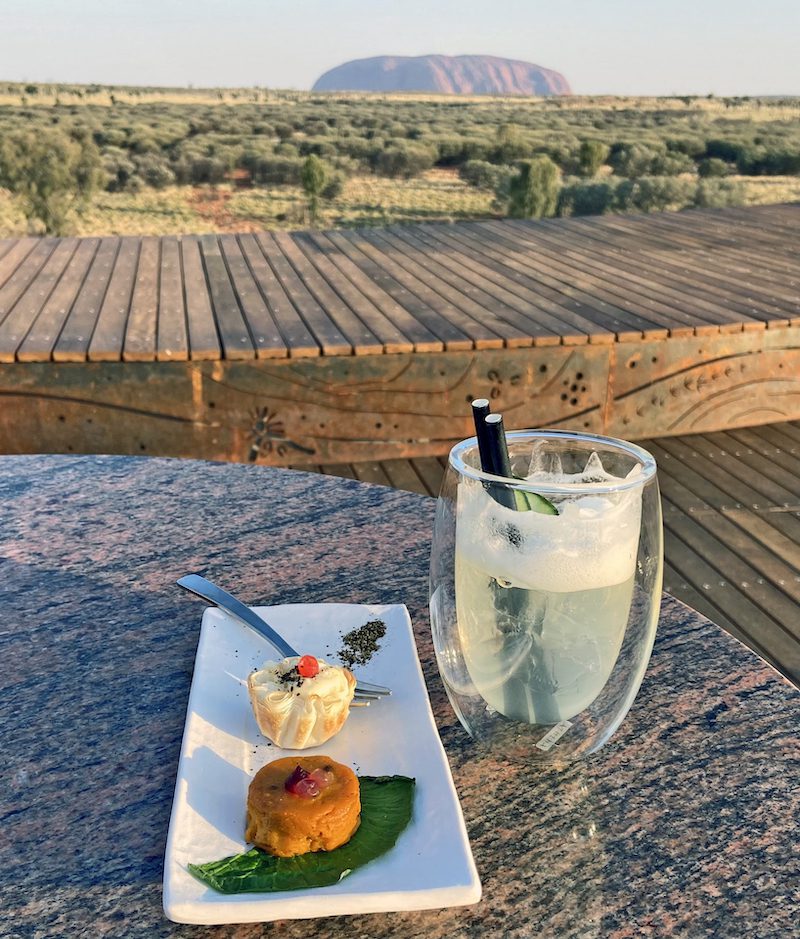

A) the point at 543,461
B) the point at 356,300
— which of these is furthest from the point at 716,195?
the point at 543,461

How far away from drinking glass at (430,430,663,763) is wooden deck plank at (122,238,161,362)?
8.83 feet

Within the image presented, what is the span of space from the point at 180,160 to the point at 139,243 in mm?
18515

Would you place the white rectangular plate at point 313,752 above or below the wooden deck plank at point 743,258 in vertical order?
above

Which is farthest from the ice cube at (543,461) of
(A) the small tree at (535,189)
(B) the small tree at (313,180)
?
(B) the small tree at (313,180)

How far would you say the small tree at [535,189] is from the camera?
16844mm

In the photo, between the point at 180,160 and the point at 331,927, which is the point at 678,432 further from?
the point at 180,160

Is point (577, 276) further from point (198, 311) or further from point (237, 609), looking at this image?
point (237, 609)

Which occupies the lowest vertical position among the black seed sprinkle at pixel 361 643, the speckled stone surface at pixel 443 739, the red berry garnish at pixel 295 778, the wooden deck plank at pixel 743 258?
the wooden deck plank at pixel 743 258

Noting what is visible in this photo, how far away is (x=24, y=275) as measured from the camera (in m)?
4.45

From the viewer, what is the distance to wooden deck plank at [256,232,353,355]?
11.3 ft

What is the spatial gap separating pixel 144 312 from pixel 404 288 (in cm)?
125

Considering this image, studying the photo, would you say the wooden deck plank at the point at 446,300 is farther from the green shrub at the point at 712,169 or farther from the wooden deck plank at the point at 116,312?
the green shrub at the point at 712,169

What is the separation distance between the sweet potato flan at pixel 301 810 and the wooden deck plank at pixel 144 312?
110 inches

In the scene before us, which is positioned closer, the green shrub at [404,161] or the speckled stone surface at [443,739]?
the speckled stone surface at [443,739]
